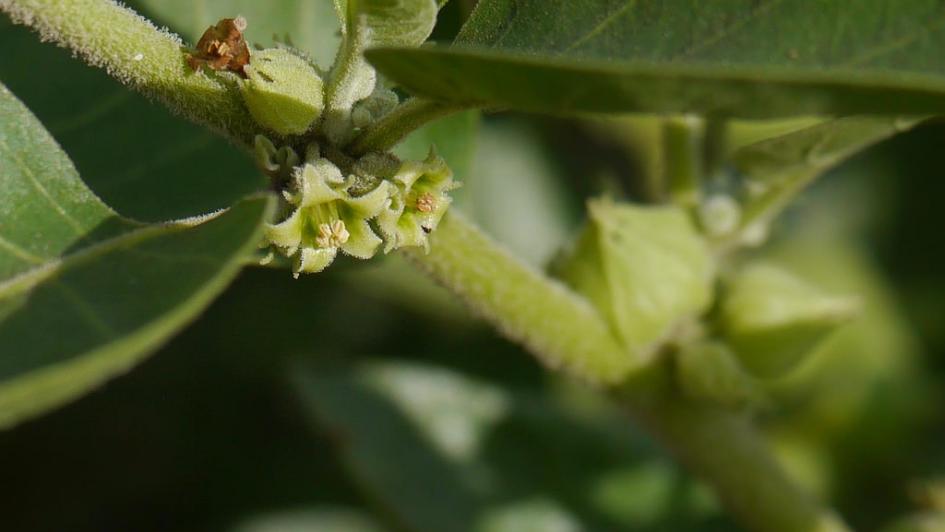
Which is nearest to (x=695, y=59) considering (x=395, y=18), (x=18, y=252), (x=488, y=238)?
(x=395, y=18)

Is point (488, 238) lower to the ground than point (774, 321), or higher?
lower

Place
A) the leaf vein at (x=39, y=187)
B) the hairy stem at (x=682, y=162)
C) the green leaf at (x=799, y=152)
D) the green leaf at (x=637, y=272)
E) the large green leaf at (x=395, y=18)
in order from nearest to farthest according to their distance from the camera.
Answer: the large green leaf at (x=395, y=18) < the leaf vein at (x=39, y=187) < the green leaf at (x=799, y=152) < the green leaf at (x=637, y=272) < the hairy stem at (x=682, y=162)

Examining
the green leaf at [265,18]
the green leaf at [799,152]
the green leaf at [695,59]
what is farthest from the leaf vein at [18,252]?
the green leaf at [799,152]

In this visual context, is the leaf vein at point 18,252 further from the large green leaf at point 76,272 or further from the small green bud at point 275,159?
the small green bud at point 275,159

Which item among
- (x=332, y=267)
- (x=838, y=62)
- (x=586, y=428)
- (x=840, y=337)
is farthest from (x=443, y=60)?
(x=840, y=337)

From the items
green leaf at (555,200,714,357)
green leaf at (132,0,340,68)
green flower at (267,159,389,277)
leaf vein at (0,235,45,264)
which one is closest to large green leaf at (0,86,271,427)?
leaf vein at (0,235,45,264)

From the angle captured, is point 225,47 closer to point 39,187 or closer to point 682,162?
point 39,187

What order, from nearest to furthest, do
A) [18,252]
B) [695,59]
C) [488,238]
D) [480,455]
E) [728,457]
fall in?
→ 1. [695,59]
2. [18,252]
3. [488,238]
4. [728,457]
5. [480,455]

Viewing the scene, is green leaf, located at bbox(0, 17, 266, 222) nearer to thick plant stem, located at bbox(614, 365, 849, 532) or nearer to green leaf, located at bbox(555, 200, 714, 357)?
green leaf, located at bbox(555, 200, 714, 357)
